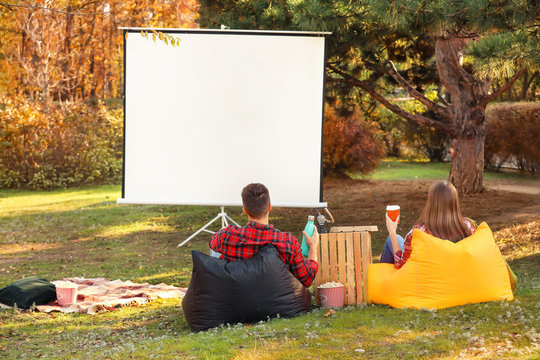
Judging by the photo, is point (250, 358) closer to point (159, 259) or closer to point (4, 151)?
point (159, 259)

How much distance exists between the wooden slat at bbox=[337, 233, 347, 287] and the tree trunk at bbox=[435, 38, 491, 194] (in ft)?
22.5

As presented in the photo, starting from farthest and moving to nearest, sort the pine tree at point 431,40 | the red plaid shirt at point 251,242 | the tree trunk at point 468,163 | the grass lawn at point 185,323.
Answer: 1. the tree trunk at point 468,163
2. the pine tree at point 431,40
3. the red plaid shirt at point 251,242
4. the grass lawn at point 185,323

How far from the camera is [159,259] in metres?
7.56

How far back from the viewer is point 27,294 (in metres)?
5.26

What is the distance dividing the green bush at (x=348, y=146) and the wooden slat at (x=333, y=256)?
394 inches

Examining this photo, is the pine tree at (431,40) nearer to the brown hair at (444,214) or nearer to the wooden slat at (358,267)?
the brown hair at (444,214)

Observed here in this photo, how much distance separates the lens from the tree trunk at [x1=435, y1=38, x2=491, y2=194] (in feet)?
35.0

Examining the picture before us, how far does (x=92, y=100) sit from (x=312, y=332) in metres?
17.1

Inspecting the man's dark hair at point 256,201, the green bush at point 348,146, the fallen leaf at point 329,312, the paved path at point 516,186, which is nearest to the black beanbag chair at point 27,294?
the man's dark hair at point 256,201

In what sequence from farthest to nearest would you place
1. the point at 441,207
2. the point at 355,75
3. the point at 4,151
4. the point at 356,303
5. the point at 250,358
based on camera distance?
the point at 4,151 < the point at 355,75 < the point at 356,303 < the point at 441,207 < the point at 250,358

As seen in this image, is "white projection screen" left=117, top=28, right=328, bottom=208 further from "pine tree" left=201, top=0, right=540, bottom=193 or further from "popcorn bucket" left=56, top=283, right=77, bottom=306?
"popcorn bucket" left=56, top=283, right=77, bottom=306

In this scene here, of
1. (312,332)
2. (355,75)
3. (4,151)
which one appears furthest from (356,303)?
(4,151)

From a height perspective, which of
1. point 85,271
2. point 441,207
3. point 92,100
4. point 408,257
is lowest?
point 85,271

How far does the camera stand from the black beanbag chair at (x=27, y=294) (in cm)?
523
